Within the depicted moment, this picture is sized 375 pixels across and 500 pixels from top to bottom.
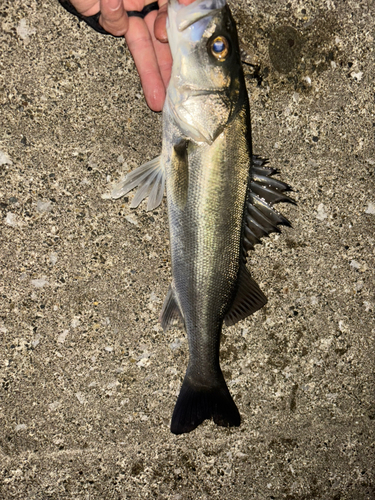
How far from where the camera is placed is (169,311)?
6.96 feet

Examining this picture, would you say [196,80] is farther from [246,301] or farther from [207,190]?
[246,301]

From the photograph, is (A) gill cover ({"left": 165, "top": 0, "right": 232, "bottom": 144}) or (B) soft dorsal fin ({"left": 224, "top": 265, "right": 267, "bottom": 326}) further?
(B) soft dorsal fin ({"left": 224, "top": 265, "right": 267, "bottom": 326})

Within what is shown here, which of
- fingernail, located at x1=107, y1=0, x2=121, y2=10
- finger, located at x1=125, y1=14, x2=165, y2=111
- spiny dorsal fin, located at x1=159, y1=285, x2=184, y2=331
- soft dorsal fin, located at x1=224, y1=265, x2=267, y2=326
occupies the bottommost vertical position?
spiny dorsal fin, located at x1=159, y1=285, x2=184, y2=331

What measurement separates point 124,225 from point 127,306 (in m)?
0.50

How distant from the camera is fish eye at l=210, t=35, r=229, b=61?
1775 mm

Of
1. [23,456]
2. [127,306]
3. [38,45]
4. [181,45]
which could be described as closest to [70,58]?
[38,45]

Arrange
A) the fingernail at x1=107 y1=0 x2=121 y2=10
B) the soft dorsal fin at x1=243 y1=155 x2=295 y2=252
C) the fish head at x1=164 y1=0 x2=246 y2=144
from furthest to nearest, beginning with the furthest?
1. the soft dorsal fin at x1=243 y1=155 x2=295 y2=252
2. the fingernail at x1=107 y1=0 x2=121 y2=10
3. the fish head at x1=164 y1=0 x2=246 y2=144

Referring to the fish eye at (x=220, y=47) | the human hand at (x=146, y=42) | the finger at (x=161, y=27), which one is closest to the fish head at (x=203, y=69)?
the fish eye at (x=220, y=47)

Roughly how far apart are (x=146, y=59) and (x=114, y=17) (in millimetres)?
264

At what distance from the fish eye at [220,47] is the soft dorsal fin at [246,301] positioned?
113cm

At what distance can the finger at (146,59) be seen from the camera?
6.93ft

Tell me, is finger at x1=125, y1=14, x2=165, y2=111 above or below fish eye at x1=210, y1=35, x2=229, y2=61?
below

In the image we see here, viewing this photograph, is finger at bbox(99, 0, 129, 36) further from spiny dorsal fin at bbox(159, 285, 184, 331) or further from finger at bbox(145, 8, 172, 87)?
spiny dorsal fin at bbox(159, 285, 184, 331)

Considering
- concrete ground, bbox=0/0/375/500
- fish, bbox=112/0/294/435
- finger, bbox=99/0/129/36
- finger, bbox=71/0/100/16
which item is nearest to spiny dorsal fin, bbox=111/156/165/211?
fish, bbox=112/0/294/435
